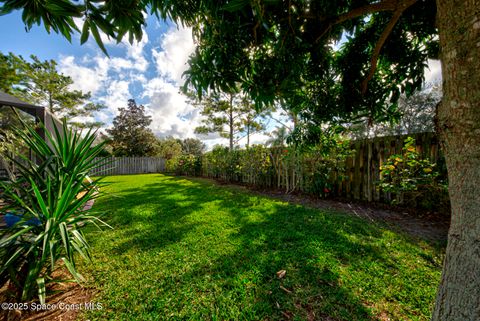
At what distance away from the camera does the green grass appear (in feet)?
3.87

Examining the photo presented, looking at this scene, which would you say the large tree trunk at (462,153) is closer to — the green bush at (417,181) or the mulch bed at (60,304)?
the mulch bed at (60,304)

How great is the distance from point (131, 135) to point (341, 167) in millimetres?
22196

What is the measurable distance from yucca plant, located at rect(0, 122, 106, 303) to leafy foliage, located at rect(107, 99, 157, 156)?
20.5 m

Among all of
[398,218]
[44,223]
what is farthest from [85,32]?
[398,218]

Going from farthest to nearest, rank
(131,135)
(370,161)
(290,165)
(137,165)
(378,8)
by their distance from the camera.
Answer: (131,135) < (137,165) < (290,165) < (370,161) < (378,8)

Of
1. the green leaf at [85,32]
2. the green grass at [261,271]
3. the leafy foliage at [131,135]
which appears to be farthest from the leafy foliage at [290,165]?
the leafy foliage at [131,135]

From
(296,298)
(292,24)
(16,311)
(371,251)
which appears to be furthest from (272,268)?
(292,24)

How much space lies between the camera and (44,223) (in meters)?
1.29

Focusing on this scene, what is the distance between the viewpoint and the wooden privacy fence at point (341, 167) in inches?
130

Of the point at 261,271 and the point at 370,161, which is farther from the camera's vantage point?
the point at 370,161

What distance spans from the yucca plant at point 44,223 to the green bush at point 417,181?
13.7ft

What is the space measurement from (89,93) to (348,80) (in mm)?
21402

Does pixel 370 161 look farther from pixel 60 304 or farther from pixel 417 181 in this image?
pixel 60 304

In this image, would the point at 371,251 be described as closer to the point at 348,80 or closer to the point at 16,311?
the point at 348,80
